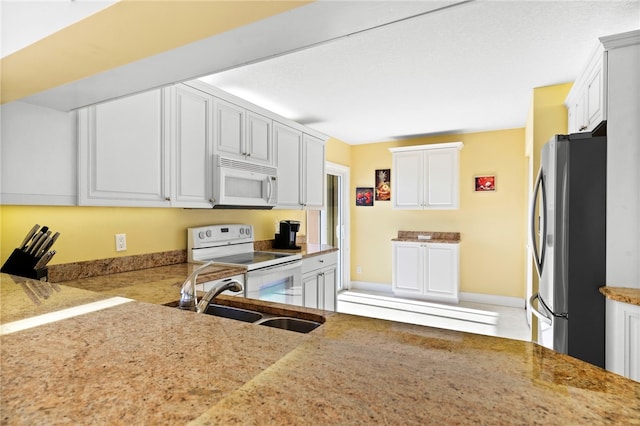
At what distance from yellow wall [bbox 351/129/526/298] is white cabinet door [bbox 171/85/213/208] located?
3.53 m

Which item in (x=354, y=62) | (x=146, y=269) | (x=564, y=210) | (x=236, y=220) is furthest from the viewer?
(x=236, y=220)

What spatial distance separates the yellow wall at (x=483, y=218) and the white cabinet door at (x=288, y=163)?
2249 mm

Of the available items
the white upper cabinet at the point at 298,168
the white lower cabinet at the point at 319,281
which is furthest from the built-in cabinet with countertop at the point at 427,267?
the white upper cabinet at the point at 298,168

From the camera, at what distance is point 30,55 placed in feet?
3.68

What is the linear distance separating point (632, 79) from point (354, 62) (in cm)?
172

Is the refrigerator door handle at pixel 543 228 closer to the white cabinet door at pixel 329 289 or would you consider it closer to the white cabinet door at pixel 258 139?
the white cabinet door at pixel 329 289

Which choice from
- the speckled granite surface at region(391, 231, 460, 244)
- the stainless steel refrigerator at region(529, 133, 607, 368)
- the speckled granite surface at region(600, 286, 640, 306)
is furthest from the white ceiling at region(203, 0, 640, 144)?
the speckled granite surface at region(391, 231, 460, 244)

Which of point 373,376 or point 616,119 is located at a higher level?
point 616,119

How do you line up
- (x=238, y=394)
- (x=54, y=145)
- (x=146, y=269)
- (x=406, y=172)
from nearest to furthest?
(x=238, y=394) → (x=54, y=145) → (x=146, y=269) → (x=406, y=172)

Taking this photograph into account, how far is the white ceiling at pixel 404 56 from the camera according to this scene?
981mm

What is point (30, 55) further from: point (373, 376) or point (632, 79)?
point (632, 79)

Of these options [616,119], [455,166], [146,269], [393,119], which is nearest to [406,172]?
[455,166]

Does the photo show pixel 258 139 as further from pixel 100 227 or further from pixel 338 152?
pixel 338 152

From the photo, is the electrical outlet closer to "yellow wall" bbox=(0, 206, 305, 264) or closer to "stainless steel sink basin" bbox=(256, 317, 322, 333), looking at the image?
"yellow wall" bbox=(0, 206, 305, 264)
